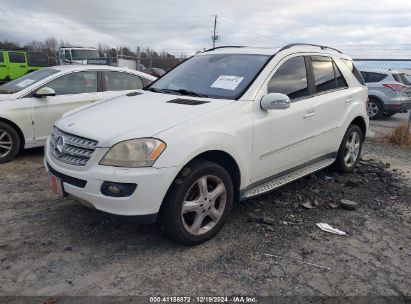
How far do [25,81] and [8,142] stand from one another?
43.6 inches

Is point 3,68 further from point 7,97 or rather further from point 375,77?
point 375,77

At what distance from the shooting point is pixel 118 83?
713 centimetres

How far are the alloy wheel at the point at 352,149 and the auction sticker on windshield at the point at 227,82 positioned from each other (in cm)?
229

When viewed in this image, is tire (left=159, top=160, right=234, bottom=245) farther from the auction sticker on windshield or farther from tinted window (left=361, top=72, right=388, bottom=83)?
tinted window (left=361, top=72, right=388, bottom=83)

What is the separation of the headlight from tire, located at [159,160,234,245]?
0.31 metres

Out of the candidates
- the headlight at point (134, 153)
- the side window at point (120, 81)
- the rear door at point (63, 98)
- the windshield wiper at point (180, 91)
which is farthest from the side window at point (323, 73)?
the rear door at point (63, 98)

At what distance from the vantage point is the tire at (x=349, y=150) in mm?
5481

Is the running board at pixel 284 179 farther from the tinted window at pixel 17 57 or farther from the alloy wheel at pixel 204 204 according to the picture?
the tinted window at pixel 17 57

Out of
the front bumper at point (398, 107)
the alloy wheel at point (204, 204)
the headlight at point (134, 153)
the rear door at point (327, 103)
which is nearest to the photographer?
the headlight at point (134, 153)

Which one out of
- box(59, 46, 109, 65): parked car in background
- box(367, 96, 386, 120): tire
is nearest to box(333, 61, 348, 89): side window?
box(367, 96, 386, 120): tire

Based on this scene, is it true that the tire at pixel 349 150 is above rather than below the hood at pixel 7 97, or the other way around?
below

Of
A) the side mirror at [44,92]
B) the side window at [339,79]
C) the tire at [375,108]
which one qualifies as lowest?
the tire at [375,108]

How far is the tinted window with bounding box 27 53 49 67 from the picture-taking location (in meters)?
19.5

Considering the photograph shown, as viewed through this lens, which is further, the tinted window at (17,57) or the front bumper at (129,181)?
the tinted window at (17,57)
